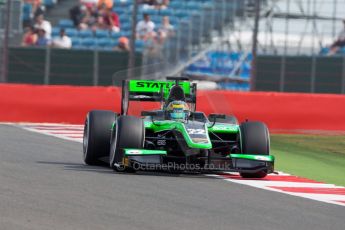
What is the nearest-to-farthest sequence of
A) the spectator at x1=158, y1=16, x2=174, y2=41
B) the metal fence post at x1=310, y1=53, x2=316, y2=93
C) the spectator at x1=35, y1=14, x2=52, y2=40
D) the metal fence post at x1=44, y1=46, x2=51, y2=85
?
the metal fence post at x1=44, y1=46, x2=51, y2=85 → the metal fence post at x1=310, y1=53, x2=316, y2=93 → the spectator at x1=158, y1=16, x2=174, y2=41 → the spectator at x1=35, y1=14, x2=52, y2=40

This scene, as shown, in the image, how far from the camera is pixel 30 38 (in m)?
29.2

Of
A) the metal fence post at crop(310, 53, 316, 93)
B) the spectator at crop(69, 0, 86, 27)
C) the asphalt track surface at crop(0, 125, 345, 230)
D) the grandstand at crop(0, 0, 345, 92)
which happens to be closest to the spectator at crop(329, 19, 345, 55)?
Result: the grandstand at crop(0, 0, 345, 92)

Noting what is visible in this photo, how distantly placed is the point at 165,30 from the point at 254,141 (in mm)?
15544

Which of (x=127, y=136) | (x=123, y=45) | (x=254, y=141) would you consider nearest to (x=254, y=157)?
(x=254, y=141)

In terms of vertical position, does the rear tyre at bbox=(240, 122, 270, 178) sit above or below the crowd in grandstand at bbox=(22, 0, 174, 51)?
below

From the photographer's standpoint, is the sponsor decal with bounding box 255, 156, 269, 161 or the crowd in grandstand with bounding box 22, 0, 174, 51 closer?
the sponsor decal with bounding box 255, 156, 269, 161

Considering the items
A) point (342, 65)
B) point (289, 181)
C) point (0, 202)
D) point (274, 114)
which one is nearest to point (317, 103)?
point (274, 114)

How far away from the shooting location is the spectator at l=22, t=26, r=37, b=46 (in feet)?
95.1

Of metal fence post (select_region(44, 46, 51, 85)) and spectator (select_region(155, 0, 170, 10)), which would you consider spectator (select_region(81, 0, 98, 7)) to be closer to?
spectator (select_region(155, 0, 170, 10))

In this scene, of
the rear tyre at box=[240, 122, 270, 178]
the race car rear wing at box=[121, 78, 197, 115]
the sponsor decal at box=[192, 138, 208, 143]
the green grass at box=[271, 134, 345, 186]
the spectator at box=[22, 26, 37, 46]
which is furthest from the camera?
the spectator at box=[22, 26, 37, 46]

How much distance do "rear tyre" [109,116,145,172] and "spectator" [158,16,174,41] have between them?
14.0 metres

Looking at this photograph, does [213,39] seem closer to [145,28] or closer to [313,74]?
[145,28]

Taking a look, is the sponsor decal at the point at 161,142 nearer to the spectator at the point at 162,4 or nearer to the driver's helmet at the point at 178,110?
the driver's helmet at the point at 178,110

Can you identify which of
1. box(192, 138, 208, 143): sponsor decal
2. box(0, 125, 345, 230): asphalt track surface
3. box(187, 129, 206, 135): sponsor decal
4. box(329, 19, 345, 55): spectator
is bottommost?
box(0, 125, 345, 230): asphalt track surface
